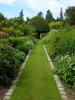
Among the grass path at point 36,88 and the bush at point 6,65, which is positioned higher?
the bush at point 6,65

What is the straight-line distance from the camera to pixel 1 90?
33.4 ft

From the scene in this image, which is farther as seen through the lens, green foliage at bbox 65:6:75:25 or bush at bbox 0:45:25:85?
green foliage at bbox 65:6:75:25

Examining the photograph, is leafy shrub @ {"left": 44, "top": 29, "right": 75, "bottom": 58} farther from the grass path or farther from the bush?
the bush

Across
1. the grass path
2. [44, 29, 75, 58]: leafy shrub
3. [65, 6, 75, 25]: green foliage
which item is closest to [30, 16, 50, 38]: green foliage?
[65, 6, 75, 25]: green foliage

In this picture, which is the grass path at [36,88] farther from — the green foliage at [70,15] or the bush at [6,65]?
the green foliage at [70,15]

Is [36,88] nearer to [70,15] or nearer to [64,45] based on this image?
[64,45]

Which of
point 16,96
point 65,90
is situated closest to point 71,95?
point 65,90

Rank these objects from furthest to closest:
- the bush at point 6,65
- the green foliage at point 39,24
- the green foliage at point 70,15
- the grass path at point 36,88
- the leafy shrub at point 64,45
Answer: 1. the green foliage at point 39,24
2. the green foliage at point 70,15
3. the leafy shrub at point 64,45
4. the bush at point 6,65
5. the grass path at point 36,88

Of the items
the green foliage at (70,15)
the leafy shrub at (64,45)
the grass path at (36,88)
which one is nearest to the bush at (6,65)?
the grass path at (36,88)

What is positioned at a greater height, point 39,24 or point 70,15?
point 70,15

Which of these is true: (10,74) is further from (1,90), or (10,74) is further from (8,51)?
(1,90)

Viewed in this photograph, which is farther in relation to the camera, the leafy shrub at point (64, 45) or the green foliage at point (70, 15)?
the green foliage at point (70, 15)

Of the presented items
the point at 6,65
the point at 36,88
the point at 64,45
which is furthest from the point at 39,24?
the point at 36,88

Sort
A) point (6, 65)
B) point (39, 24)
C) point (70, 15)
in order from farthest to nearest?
point (39, 24) → point (70, 15) → point (6, 65)
